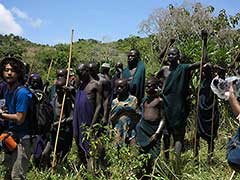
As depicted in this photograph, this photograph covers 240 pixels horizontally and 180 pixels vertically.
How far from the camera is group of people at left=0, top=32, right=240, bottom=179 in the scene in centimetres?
420

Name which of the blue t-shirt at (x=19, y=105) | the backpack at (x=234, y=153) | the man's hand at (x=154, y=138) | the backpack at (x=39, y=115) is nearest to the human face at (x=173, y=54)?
the man's hand at (x=154, y=138)

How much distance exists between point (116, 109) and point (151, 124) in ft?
1.82

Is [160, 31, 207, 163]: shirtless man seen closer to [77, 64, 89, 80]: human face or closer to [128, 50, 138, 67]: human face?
[128, 50, 138, 67]: human face

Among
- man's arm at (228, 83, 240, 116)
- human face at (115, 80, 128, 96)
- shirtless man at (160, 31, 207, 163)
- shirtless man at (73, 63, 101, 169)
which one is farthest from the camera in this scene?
shirtless man at (160, 31, 207, 163)

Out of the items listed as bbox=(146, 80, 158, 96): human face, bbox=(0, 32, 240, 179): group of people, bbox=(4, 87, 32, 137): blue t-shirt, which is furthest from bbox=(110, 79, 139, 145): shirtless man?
bbox=(4, 87, 32, 137): blue t-shirt

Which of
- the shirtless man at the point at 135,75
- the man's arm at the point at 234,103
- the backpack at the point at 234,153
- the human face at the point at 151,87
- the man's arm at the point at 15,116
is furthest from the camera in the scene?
the shirtless man at the point at 135,75

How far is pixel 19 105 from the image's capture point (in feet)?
13.4

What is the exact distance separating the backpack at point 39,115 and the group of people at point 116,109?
6 centimetres

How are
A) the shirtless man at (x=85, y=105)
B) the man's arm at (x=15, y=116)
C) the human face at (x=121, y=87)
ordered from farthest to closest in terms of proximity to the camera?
the human face at (x=121, y=87) → the shirtless man at (x=85, y=105) → the man's arm at (x=15, y=116)

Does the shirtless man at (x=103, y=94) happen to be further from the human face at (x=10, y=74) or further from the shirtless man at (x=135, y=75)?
the human face at (x=10, y=74)

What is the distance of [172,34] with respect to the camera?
18.7 meters

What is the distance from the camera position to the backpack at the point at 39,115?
425 centimetres

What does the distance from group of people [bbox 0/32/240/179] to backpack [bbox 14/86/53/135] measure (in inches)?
2.2

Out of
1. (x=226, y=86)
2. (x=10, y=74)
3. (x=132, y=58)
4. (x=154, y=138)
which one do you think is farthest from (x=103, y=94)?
(x=226, y=86)
